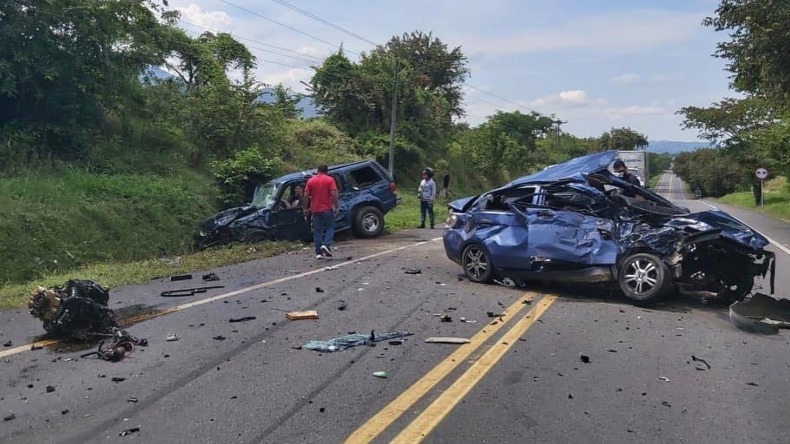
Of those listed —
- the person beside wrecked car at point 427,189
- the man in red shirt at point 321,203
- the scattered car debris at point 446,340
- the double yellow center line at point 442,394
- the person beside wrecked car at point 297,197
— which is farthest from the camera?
the person beside wrecked car at point 427,189

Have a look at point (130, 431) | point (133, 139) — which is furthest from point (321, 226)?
point (133, 139)

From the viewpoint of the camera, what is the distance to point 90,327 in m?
7.13

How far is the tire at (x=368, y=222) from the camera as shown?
17.5 meters

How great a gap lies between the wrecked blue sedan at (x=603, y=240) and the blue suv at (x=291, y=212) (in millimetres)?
6009

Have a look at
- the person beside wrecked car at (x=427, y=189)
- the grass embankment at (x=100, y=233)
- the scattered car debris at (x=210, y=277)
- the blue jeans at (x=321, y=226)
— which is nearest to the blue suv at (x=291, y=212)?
the grass embankment at (x=100, y=233)

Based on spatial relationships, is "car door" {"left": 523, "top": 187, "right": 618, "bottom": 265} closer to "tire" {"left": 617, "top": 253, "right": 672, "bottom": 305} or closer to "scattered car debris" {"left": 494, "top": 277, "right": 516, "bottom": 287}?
"tire" {"left": 617, "top": 253, "right": 672, "bottom": 305}

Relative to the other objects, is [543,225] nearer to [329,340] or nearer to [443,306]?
[443,306]

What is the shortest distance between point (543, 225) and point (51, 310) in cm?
620

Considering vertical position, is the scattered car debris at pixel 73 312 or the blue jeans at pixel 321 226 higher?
the blue jeans at pixel 321 226

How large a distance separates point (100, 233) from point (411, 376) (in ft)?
34.9

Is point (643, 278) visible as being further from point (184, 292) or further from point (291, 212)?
point (291, 212)

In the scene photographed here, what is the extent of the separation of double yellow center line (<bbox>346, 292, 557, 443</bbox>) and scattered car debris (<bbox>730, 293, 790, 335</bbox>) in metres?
2.27

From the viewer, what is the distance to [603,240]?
9234 mm

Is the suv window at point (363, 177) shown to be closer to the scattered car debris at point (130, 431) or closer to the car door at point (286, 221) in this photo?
the car door at point (286, 221)
